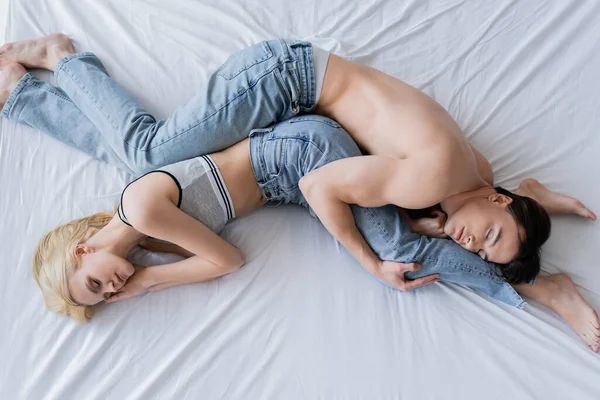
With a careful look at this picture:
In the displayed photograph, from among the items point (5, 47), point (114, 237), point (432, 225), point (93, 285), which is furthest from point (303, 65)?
point (5, 47)

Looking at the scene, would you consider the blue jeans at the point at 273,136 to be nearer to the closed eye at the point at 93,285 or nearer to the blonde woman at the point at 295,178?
the blonde woman at the point at 295,178

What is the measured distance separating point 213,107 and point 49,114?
1.53ft

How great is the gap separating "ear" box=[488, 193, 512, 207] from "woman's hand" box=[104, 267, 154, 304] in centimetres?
83

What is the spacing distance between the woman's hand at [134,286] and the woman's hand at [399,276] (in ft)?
1.82

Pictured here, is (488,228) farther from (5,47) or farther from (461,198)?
(5,47)

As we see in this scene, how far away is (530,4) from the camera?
1.50m

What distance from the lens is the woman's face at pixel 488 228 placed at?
3.66 ft

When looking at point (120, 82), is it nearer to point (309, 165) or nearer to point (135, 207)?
point (135, 207)

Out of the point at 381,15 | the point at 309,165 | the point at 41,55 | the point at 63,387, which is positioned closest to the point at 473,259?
the point at 309,165

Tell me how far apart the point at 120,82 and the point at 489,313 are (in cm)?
116

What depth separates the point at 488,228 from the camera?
3.71ft

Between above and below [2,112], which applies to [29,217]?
below

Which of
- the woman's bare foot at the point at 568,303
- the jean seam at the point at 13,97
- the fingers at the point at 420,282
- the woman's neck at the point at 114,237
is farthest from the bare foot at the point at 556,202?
the jean seam at the point at 13,97

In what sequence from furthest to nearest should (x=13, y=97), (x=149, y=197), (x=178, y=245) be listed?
(x=13, y=97)
(x=178, y=245)
(x=149, y=197)
